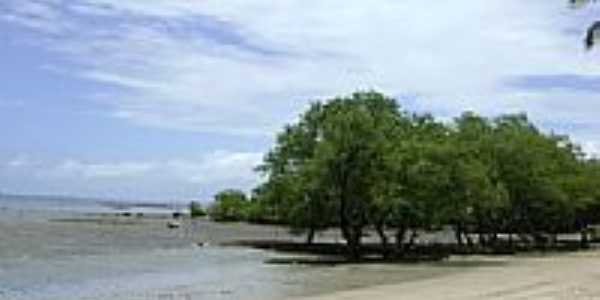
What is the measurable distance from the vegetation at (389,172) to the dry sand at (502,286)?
11084 mm

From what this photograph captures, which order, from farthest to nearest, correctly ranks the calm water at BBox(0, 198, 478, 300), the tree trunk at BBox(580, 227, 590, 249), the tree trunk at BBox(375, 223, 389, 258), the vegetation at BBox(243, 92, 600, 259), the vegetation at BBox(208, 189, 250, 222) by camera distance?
the vegetation at BBox(208, 189, 250, 222)
the tree trunk at BBox(580, 227, 590, 249)
the tree trunk at BBox(375, 223, 389, 258)
the vegetation at BBox(243, 92, 600, 259)
the calm water at BBox(0, 198, 478, 300)

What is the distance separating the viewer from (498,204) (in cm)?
8031

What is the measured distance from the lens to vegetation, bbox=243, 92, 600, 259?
73125 mm

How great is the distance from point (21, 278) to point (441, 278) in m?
19.7

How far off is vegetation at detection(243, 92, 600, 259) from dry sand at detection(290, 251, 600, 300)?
11.1 metres

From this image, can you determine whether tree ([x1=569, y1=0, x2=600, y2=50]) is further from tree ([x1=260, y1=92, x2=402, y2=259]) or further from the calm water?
tree ([x1=260, y1=92, x2=402, y2=259])

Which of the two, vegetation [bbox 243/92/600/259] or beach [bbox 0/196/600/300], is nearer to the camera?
beach [bbox 0/196/600/300]

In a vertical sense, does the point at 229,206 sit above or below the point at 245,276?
above

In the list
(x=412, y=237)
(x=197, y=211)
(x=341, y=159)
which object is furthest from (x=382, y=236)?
(x=197, y=211)

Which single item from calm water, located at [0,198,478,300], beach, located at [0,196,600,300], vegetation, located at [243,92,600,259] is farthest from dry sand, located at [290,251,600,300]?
vegetation, located at [243,92,600,259]

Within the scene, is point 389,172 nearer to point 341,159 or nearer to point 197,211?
point 341,159

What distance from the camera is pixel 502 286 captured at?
47.3 meters

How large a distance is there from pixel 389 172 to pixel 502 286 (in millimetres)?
26246

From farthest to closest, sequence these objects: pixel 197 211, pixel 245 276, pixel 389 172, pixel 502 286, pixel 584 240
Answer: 1. pixel 197 211
2. pixel 584 240
3. pixel 389 172
4. pixel 245 276
5. pixel 502 286
